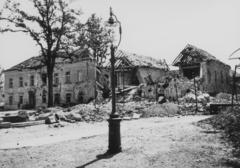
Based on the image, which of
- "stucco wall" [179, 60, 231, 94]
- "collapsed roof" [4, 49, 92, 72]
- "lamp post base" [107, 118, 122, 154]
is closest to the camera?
"lamp post base" [107, 118, 122, 154]

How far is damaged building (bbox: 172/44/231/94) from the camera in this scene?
27891 mm

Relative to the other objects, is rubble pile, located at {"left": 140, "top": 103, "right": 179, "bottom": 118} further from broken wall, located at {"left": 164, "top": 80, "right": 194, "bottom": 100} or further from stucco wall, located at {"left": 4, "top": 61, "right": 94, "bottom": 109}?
stucco wall, located at {"left": 4, "top": 61, "right": 94, "bottom": 109}

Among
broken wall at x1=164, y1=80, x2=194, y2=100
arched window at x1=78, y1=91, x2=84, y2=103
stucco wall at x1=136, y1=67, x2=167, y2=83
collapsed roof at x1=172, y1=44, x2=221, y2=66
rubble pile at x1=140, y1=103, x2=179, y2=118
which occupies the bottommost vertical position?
rubble pile at x1=140, y1=103, x2=179, y2=118

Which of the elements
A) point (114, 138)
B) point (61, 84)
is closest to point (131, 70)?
point (61, 84)

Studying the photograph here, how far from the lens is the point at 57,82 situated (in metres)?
34.8

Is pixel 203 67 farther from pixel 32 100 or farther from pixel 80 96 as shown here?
pixel 32 100

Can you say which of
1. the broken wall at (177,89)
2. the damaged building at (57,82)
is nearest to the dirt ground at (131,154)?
the broken wall at (177,89)

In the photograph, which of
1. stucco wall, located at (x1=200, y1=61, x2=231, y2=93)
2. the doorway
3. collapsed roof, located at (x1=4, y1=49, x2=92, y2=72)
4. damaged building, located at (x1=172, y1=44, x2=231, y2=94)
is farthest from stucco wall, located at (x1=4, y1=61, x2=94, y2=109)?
stucco wall, located at (x1=200, y1=61, x2=231, y2=93)

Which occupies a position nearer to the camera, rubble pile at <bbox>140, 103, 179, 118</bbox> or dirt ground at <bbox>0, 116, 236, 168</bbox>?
dirt ground at <bbox>0, 116, 236, 168</bbox>

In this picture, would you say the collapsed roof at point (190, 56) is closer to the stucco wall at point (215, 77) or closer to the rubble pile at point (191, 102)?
the stucco wall at point (215, 77)

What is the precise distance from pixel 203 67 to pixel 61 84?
771 inches

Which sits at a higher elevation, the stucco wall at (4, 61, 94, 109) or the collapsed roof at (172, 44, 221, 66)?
the collapsed roof at (172, 44, 221, 66)

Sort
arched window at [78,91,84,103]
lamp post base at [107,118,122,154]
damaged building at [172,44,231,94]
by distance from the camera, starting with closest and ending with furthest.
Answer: lamp post base at [107,118,122,154] < damaged building at [172,44,231,94] < arched window at [78,91,84,103]

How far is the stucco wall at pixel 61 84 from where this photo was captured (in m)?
31.3
